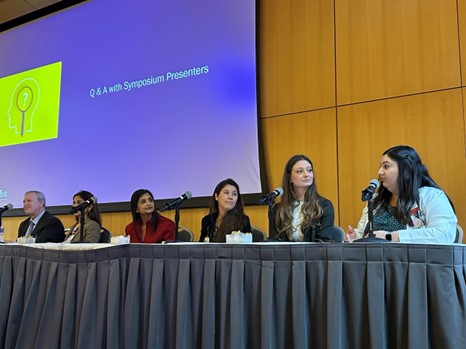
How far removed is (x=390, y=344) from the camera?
3.33 feet

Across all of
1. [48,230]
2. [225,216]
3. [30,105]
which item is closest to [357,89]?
[225,216]

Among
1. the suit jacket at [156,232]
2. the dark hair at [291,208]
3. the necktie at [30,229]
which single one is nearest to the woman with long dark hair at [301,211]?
→ the dark hair at [291,208]

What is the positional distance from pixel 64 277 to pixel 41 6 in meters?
4.19

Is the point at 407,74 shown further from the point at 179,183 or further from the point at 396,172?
the point at 179,183

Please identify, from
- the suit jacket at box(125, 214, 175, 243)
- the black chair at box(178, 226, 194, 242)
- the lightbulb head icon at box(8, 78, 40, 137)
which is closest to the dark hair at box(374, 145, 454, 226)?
the black chair at box(178, 226, 194, 242)

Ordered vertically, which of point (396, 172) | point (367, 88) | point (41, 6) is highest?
point (41, 6)

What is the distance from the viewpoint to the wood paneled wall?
270cm

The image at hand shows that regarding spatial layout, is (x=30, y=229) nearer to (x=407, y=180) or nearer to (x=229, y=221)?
(x=229, y=221)

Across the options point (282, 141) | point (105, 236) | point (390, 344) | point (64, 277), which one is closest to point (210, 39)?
point (282, 141)

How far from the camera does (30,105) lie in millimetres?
4609

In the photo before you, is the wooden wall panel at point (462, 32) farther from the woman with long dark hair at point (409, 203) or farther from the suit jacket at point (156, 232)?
the suit jacket at point (156, 232)

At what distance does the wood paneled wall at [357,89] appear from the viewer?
8.87ft

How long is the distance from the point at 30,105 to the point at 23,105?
119mm

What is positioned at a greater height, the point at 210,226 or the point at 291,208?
the point at 291,208
